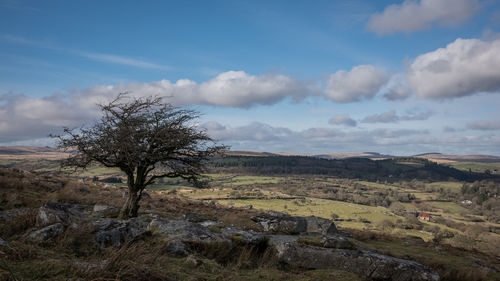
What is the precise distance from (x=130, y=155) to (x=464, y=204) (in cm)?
17982

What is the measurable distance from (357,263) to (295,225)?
8.20 meters

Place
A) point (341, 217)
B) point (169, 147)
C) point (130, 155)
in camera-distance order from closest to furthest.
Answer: point (130, 155) < point (169, 147) < point (341, 217)

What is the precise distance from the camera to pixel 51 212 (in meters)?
9.12

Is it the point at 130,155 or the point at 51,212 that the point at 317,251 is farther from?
the point at 130,155

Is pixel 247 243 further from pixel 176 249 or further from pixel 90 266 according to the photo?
pixel 90 266

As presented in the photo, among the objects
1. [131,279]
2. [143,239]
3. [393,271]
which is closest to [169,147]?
[143,239]

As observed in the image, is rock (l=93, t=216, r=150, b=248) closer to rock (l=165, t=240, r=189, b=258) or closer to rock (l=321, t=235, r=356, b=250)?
rock (l=165, t=240, r=189, b=258)

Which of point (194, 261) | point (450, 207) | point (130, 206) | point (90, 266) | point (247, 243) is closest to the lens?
point (90, 266)

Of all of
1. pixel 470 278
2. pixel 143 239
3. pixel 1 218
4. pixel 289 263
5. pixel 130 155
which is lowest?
pixel 470 278

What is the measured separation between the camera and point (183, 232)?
36.3 ft

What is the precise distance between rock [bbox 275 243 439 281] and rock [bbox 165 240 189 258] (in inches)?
164

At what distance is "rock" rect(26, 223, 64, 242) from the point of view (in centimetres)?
758

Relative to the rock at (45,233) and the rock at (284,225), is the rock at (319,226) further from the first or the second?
the rock at (45,233)

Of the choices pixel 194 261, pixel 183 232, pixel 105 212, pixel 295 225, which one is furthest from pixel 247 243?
pixel 105 212
